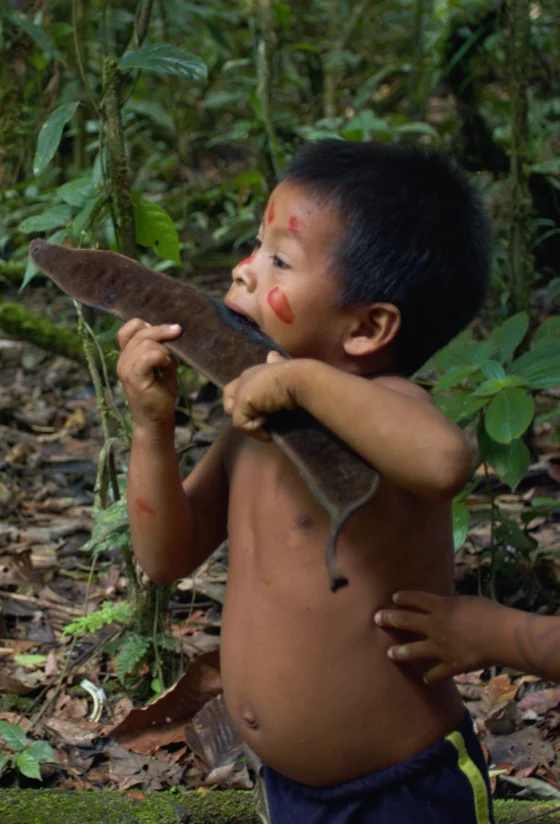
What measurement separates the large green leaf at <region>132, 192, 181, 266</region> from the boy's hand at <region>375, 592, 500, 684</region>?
4.01 feet

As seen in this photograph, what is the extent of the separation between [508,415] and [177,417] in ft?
7.08

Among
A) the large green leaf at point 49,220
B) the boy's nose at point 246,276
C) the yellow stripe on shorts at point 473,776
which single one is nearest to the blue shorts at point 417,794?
the yellow stripe on shorts at point 473,776

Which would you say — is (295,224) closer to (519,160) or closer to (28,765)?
(28,765)

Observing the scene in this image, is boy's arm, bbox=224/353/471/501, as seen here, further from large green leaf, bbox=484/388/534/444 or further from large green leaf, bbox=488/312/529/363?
large green leaf, bbox=488/312/529/363

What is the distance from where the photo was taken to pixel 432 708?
1886 mm

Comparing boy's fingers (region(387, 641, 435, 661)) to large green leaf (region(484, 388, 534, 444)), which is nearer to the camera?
boy's fingers (region(387, 641, 435, 661))

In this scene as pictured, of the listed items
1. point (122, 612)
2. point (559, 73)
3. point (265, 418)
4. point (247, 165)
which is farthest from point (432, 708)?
point (247, 165)

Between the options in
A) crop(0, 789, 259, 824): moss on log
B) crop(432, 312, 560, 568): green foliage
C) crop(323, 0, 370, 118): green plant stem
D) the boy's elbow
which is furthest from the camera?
crop(323, 0, 370, 118): green plant stem

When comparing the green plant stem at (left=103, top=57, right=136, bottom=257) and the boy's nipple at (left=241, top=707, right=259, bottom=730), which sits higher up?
the green plant stem at (left=103, top=57, right=136, bottom=257)

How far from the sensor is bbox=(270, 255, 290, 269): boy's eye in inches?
73.2

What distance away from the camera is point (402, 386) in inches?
71.1

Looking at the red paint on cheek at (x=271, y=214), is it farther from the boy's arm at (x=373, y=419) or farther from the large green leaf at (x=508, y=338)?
the large green leaf at (x=508, y=338)

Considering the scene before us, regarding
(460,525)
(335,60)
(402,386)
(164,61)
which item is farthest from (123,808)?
(335,60)

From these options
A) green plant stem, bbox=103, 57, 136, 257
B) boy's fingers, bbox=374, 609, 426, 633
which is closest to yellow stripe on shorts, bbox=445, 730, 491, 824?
boy's fingers, bbox=374, 609, 426, 633
